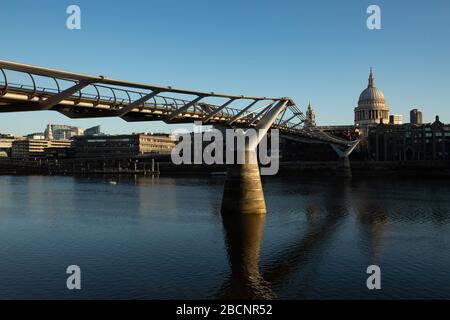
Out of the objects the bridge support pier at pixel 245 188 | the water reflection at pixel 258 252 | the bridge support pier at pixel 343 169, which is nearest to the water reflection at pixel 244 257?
the water reflection at pixel 258 252

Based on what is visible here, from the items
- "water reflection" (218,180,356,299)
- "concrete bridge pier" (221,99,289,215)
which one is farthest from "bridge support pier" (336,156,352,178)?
"concrete bridge pier" (221,99,289,215)

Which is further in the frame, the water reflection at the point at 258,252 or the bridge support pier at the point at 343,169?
the bridge support pier at the point at 343,169

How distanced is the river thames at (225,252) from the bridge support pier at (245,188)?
1.44 meters

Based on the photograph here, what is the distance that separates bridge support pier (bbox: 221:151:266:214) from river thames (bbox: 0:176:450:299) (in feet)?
4.73

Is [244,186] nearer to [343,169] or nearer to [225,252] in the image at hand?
[225,252]

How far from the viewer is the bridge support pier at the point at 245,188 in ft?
166

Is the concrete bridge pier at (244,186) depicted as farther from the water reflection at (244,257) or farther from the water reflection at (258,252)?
the water reflection at (258,252)

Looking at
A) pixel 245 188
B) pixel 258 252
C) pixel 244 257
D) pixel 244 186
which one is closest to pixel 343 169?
pixel 245 188

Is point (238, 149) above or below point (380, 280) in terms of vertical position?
above

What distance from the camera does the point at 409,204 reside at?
2527 inches
